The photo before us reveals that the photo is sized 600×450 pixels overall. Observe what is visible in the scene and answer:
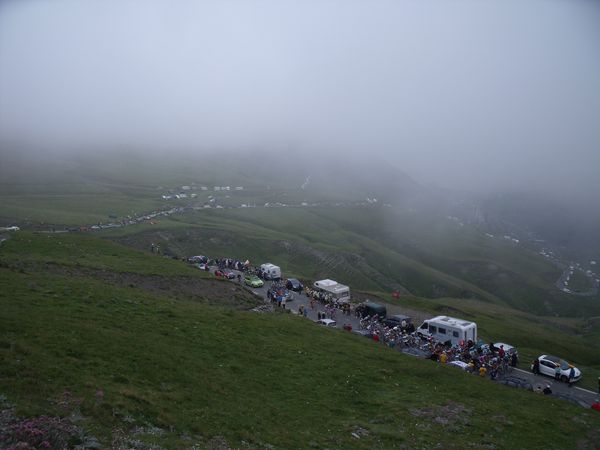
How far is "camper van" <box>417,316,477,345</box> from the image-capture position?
53656 millimetres

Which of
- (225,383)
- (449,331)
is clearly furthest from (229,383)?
(449,331)

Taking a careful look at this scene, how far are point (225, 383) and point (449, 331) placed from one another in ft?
111

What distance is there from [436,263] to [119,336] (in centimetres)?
18184

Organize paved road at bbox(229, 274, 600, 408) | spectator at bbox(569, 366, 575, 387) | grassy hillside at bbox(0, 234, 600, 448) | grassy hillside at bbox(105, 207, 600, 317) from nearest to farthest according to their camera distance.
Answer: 1. grassy hillside at bbox(0, 234, 600, 448)
2. paved road at bbox(229, 274, 600, 408)
3. spectator at bbox(569, 366, 575, 387)
4. grassy hillside at bbox(105, 207, 600, 317)

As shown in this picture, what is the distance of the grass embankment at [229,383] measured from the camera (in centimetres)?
2233

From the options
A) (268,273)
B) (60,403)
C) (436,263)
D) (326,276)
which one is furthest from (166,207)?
(60,403)

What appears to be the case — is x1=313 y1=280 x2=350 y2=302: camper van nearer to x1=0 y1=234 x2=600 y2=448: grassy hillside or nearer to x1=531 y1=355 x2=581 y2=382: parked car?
x1=0 y1=234 x2=600 y2=448: grassy hillside

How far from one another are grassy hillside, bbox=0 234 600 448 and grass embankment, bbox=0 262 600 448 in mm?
92

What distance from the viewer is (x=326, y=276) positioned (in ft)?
395

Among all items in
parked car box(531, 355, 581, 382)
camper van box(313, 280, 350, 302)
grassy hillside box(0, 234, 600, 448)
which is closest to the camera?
grassy hillside box(0, 234, 600, 448)

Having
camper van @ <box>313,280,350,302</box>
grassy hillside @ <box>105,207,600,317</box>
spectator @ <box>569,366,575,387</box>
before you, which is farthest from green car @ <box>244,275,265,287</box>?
spectator @ <box>569,366,575,387</box>

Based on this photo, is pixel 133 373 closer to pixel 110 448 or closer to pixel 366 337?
pixel 110 448

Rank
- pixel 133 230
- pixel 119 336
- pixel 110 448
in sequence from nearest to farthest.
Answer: pixel 110 448, pixel 119 336, pixel 133 230

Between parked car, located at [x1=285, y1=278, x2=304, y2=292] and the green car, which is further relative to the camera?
parked car, located at [x1=285, y1=278, x2=304, y2=292]
